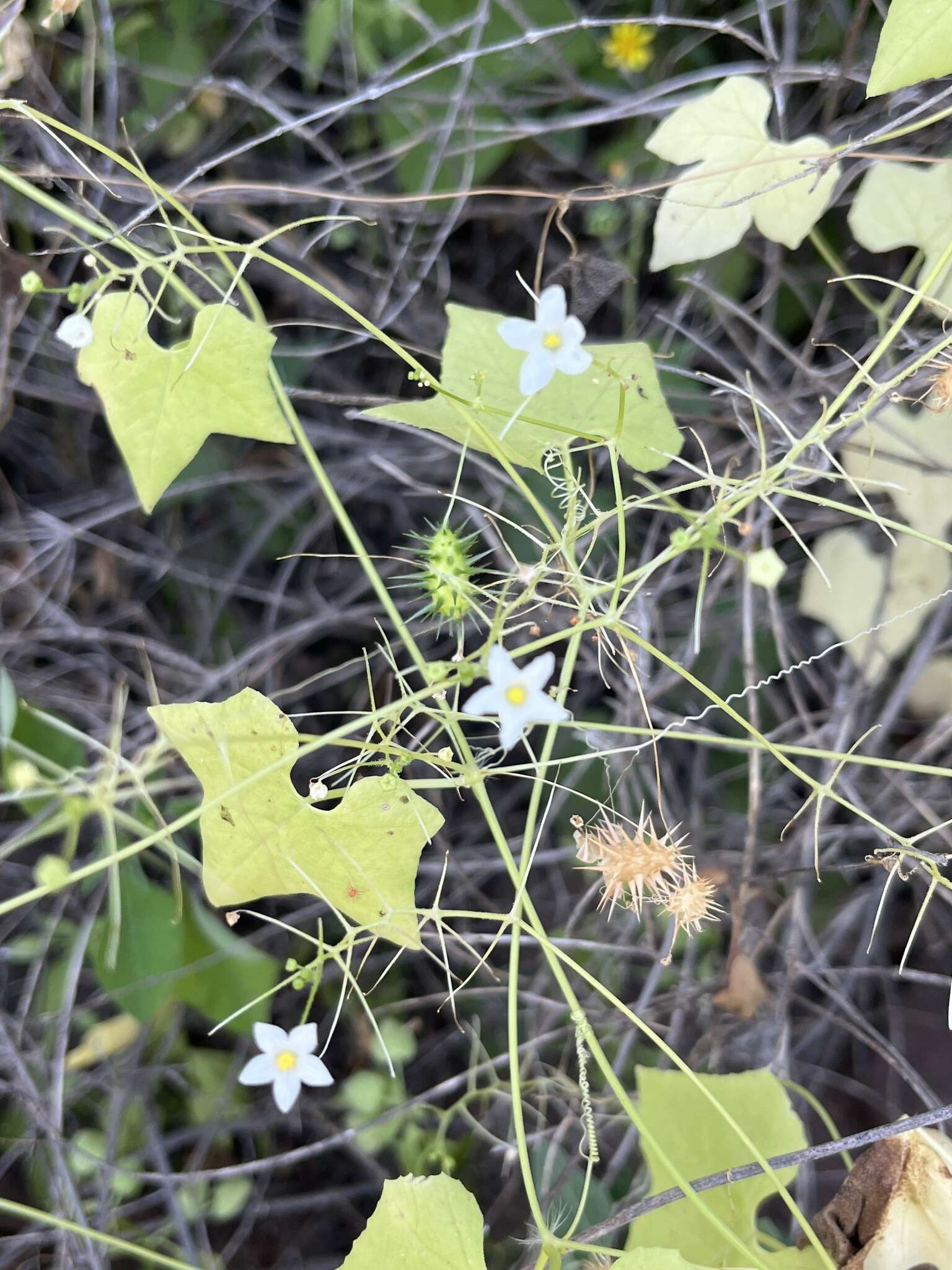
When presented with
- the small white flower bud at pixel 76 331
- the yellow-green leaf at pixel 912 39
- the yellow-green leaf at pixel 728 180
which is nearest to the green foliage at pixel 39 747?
the small white flower bud at pixel 76 331

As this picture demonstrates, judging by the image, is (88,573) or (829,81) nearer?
(829,81)

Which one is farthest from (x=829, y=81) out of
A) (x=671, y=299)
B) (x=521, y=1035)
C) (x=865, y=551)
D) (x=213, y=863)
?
(x=521, y=1035)

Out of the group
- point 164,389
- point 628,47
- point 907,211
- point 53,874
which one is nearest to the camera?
point 53,874

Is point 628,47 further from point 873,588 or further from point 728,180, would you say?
point 873,588

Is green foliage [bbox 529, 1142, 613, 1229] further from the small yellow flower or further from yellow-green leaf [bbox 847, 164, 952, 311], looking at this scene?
the small yellow flower

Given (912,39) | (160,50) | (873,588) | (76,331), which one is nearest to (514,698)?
(76,331)

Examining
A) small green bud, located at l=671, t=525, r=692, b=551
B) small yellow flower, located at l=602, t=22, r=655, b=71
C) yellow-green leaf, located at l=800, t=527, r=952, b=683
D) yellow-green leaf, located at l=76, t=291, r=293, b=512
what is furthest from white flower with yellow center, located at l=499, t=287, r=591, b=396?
small yellow flower, located at l=602, t=22, r=655, b=71

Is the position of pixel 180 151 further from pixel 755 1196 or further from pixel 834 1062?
pixel 834 1062
